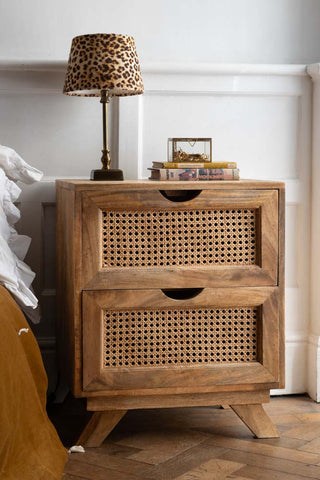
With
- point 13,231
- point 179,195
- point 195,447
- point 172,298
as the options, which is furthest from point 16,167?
point 195,447

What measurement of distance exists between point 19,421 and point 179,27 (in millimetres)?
1404

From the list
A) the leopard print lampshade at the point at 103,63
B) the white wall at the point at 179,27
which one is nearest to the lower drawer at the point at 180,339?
the leopard print lampshade at the point at 103,63

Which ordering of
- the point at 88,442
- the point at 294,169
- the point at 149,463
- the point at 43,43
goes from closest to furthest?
the point at 149,463 < the point at 88,442 < the point at 43,43 < the point at 294,169

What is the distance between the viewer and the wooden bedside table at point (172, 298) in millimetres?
1823

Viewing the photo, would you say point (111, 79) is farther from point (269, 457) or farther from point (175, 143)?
point (269, 457)

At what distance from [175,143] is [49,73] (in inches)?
18.3

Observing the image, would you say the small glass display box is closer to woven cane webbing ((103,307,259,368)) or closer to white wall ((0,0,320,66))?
white wall ((0,0,320,66))

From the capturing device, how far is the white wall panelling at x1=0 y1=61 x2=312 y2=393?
227 centimetres

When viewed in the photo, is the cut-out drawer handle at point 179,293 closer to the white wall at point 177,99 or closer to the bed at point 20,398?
the bed at point 20,398

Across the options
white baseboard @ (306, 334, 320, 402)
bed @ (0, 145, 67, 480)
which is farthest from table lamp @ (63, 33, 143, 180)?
white baseboard @ (306, 334, 320, 402)

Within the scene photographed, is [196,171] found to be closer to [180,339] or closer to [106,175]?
[106,175]

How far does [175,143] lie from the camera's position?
2.13 m

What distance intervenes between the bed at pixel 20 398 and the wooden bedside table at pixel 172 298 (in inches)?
5.1

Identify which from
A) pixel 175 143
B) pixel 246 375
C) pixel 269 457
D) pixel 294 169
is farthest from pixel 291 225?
pixel 269 457
